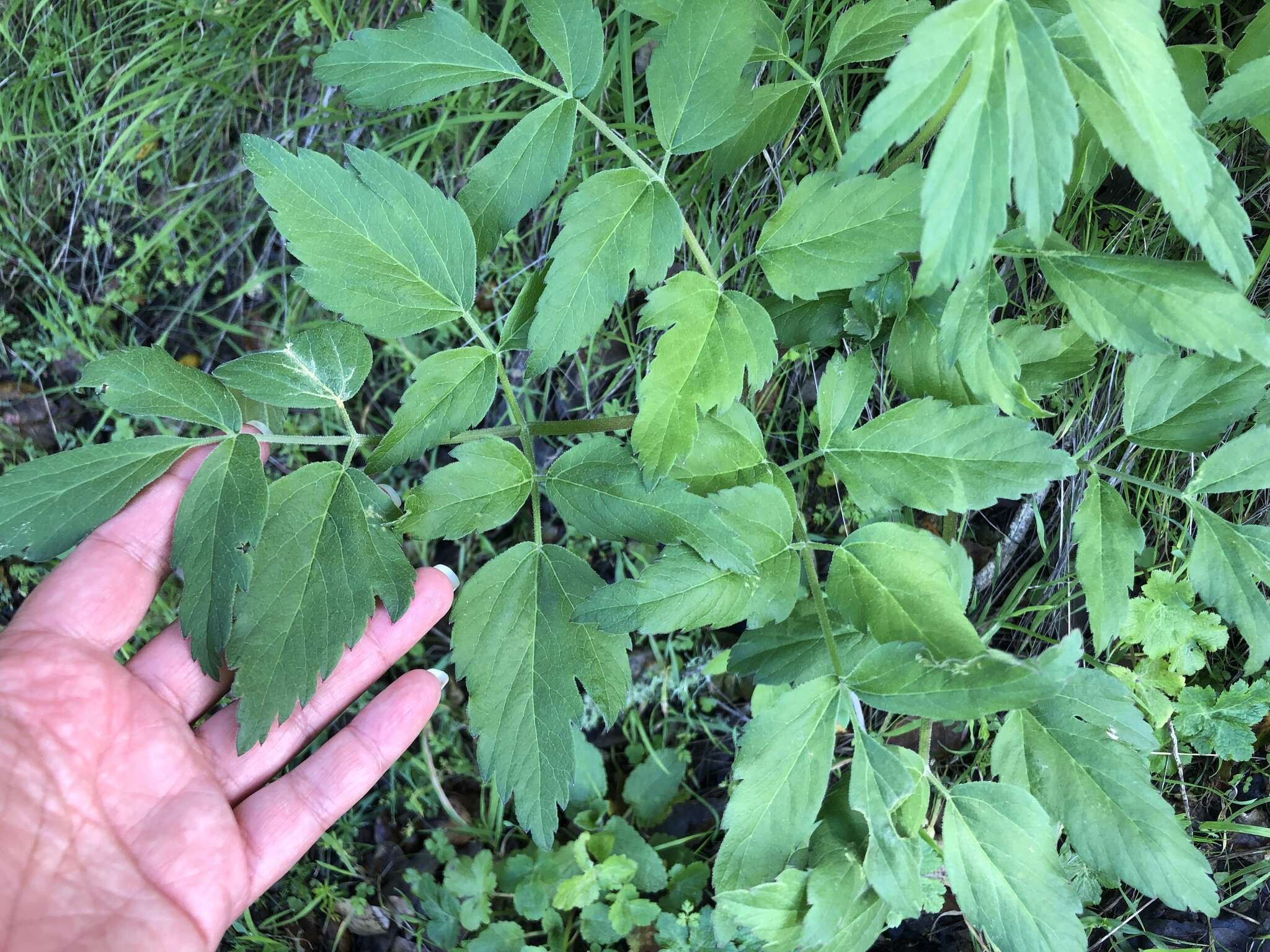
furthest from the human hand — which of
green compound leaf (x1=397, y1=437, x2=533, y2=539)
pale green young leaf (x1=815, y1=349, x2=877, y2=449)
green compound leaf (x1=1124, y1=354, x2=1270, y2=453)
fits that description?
green compound leaf (x1=1124, y1=354, x2=1270, y2=453)

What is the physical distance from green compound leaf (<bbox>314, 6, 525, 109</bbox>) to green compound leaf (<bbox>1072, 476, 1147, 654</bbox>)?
1.27 metres

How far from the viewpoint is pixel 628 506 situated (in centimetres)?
144

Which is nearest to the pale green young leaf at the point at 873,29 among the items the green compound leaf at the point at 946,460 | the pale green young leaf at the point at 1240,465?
the green compound leaf at the point at 946,460

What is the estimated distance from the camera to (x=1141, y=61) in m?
1.04

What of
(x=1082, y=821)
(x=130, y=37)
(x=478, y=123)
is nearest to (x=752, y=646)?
(x=1082, y=821)

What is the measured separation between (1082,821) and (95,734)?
189cm

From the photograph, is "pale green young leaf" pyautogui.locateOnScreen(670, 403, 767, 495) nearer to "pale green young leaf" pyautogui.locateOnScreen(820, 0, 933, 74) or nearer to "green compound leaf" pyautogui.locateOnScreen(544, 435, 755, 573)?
"green compound leaf" pyautogui.locateOnScreen(544, 435, 755, 573)

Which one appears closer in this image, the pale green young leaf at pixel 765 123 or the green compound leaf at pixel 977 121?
the green compound leaf at pixel 977 121

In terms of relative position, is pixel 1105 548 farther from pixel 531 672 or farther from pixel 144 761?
pixel 144 761

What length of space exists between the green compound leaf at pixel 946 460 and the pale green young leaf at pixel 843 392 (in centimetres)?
4

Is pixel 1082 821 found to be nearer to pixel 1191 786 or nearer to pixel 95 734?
pixel 1191 786

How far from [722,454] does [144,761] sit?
1.35m

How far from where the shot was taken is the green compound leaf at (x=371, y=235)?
1.44 metres

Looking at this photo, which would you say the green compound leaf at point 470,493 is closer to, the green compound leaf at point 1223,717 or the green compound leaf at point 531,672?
the green compound leaf at point 531,672
